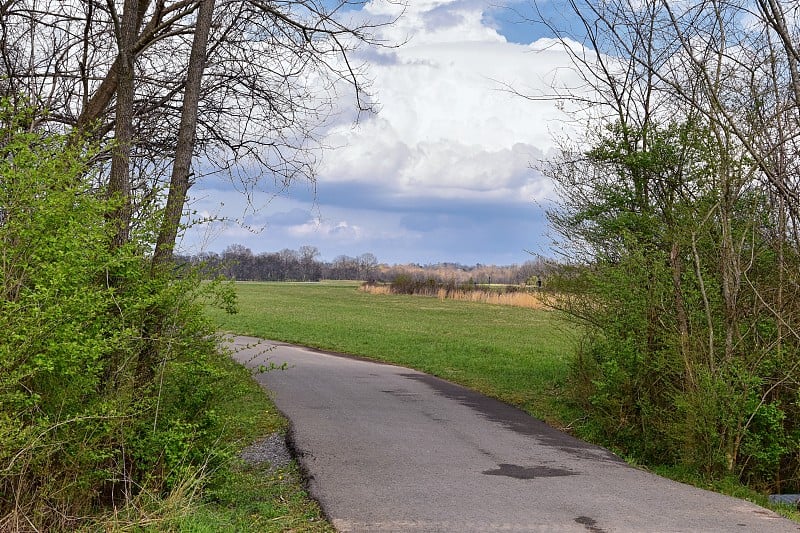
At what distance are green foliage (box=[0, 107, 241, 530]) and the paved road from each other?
89 centimetres

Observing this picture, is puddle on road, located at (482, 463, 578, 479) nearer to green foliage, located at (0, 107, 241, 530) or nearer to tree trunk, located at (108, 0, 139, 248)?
green foliage, located at (0, 107, 241, 530)

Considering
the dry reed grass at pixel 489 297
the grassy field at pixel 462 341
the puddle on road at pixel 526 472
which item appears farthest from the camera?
the dry reed grass at pixel 489 297

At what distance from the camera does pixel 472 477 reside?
7.88 meters

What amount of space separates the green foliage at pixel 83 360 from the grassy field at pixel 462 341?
2.72ft

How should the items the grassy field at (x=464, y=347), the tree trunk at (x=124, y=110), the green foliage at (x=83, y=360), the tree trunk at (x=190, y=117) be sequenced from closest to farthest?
the green foliage at (x=83, y=360) → the tree trunk at (x=124, y=110) → the grassy field at (x=464, y=347) → the tree trunk at (x=190, y=117)

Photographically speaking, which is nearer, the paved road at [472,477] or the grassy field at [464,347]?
the paved road at [472,477]

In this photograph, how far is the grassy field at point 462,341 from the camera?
15835 millimetres

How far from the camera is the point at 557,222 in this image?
1518 cm

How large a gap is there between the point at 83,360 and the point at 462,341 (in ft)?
68.0

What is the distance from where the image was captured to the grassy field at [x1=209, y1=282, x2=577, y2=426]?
52.0 ft

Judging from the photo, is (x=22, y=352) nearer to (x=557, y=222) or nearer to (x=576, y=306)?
(x=576, y=306)

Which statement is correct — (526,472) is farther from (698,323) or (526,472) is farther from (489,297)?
(489,297)

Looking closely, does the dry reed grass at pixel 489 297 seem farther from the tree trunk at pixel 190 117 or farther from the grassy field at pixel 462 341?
the tree trunk at pixel 190 117

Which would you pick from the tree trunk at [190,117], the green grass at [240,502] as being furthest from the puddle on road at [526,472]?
the tree trunk at [190,117]
